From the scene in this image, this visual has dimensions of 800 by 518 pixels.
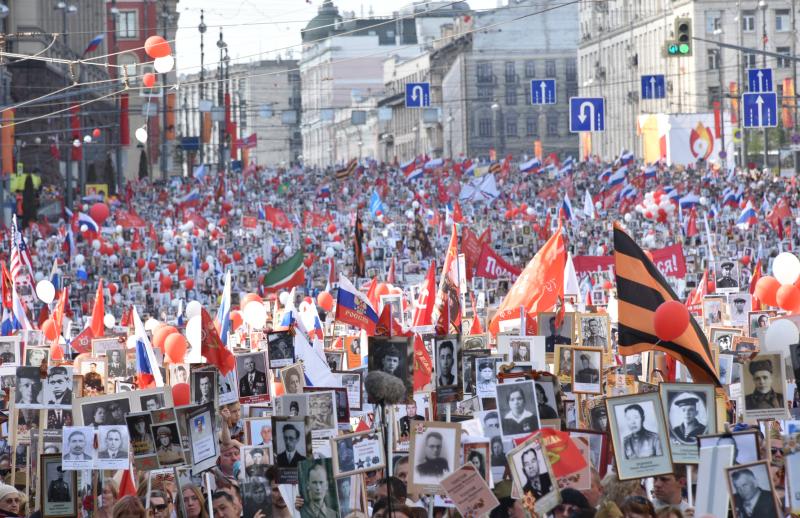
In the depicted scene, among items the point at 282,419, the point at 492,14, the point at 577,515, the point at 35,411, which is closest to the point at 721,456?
the point at 577,515

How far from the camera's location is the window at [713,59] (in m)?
83.1

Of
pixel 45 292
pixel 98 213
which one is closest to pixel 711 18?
pixel 98 213

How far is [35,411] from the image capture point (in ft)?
38.9

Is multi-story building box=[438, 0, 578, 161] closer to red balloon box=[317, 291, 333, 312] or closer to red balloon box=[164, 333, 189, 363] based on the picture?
red balloon box=[317, 291, 333, 312]

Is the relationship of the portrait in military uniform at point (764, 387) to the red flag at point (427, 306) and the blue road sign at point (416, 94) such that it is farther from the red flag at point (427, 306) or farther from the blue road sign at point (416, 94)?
the blue road sign at point (416, 94)

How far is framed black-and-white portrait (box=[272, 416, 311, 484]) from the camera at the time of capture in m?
9.78

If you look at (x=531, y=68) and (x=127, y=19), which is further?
(x=531, y=68)

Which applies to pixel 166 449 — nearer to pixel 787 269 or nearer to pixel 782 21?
pixel 787 269

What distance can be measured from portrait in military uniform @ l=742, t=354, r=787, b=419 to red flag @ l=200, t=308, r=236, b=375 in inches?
182

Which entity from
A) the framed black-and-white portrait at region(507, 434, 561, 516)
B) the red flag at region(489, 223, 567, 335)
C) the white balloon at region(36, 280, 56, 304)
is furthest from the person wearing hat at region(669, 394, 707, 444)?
the white balloon at region(36, 280, 56, 304)

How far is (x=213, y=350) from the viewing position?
1385 centimetres

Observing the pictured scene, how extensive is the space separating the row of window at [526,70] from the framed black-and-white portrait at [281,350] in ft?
335

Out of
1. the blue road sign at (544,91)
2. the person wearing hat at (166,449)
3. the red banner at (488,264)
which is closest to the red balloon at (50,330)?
the red banner at (488,264)

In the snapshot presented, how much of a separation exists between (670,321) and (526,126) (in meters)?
108
